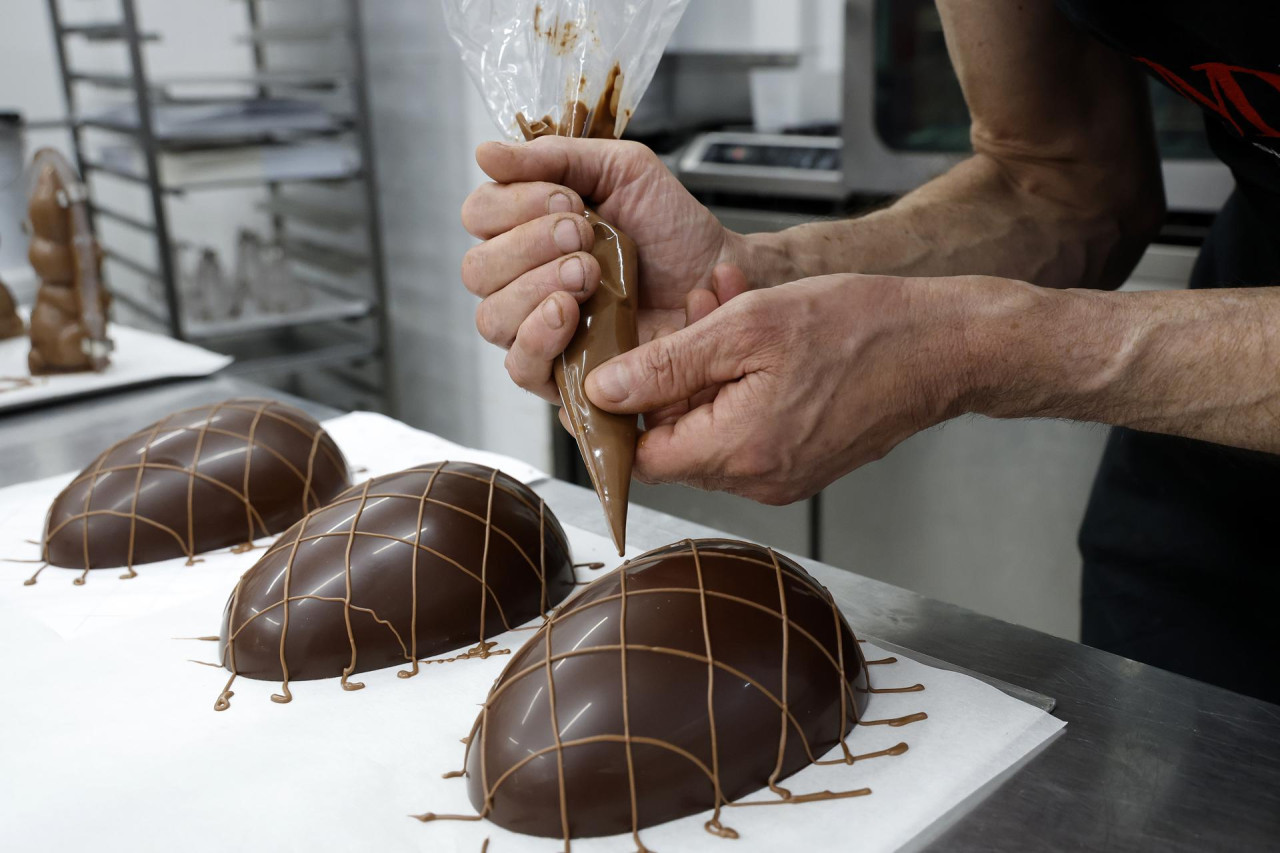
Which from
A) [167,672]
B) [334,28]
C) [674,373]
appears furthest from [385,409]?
[674,373]

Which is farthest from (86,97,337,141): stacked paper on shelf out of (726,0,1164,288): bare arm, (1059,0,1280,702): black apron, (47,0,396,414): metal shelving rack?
(1059,0,1280,702): black apron

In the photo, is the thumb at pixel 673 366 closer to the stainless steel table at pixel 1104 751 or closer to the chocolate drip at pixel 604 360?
the chocolate drip at pixel 604 360

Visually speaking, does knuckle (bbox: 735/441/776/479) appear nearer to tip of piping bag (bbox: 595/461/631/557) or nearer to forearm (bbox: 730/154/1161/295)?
tip of piping bag (bbox: 595/461/631/557)

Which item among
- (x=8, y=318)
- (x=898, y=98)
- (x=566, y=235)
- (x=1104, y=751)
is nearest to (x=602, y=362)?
(x=566, y=235)

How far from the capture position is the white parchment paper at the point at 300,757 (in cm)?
70

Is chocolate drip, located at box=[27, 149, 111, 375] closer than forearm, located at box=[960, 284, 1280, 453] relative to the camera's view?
No

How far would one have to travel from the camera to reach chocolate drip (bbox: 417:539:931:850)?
27.7 inches

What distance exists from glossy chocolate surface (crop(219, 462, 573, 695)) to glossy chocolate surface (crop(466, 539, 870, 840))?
0.51 ft

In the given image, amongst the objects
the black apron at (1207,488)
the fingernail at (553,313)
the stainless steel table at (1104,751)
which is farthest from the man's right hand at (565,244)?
the black apron at (1207,488)

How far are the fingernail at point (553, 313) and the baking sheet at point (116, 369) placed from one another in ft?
4.01

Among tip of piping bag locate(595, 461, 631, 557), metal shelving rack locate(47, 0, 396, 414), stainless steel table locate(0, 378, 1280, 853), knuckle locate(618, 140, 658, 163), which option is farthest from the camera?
metal shelving rack locate(47, 0, 396, 414)

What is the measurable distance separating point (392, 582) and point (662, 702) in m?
0.31

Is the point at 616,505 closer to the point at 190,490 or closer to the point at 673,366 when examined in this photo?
the point at 673,366

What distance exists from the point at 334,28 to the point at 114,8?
68cm
